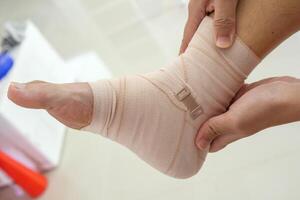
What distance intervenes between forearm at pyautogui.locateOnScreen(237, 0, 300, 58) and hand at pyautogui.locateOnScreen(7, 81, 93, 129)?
0.35 meters

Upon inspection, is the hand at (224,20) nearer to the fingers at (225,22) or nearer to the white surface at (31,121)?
→ the fingers at (225,22)

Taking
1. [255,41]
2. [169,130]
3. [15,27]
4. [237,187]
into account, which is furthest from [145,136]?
[15,27]

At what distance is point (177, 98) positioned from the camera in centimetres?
84

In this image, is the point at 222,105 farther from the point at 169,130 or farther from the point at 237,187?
the point at 237,187

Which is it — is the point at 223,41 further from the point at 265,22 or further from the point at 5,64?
the point at 5,64

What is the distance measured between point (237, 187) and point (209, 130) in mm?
350

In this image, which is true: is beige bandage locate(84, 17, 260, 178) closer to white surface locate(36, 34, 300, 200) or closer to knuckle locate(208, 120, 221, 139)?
knuckle locate(208, 120, 221, 139)

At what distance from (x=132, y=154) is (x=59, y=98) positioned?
2.24ft

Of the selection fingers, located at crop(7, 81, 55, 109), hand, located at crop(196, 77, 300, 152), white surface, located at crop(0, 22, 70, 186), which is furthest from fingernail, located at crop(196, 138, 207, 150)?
white surface, located at crop(0, 22, 70, 186)

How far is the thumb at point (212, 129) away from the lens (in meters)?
0.79

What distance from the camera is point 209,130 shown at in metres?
0.83

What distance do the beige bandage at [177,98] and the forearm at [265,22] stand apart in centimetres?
2

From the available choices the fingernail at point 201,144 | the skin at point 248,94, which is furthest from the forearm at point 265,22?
the fingernail at point 201,144

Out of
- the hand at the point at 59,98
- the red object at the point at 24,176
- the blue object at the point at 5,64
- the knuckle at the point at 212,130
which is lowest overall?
the red object at the point at 24,176
